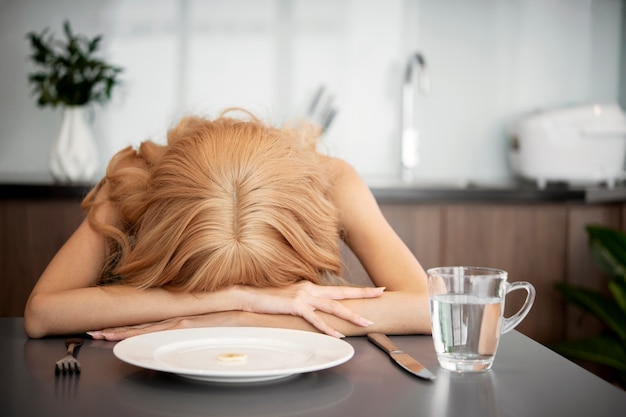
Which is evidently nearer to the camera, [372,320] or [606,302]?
[372,320]

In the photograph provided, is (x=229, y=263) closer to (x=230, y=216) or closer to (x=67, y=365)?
(x=230, y=216)

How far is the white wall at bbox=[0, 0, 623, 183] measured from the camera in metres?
3.26

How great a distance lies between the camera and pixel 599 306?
263cm

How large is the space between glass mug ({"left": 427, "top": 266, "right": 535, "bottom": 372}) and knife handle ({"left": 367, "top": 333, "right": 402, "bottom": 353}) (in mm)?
75

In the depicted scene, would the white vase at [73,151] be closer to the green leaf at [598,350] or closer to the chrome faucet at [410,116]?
the chrome faucet at [410,116]

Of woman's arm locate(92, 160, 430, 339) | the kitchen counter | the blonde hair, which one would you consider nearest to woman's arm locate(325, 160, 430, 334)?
woman's arm locate(92, 160, 430, 339)

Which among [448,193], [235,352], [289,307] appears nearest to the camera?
[235,352]

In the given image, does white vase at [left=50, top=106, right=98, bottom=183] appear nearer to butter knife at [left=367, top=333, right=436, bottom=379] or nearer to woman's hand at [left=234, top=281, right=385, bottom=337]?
woman's hand at [left=234, top=281, right=385, bottom=337]

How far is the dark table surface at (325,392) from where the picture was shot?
0.72 metres

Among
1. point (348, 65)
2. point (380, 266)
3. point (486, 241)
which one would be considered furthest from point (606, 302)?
point (380, 266)

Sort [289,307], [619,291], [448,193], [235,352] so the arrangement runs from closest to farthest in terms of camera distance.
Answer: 1. [235,352]
2. [289,307]
3. [619,291]
4. [448,193]

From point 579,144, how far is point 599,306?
0.64m

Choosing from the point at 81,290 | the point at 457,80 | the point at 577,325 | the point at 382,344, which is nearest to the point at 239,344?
the point at 382,344

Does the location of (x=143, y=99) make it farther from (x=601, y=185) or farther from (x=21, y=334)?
(x=21, y=334)
